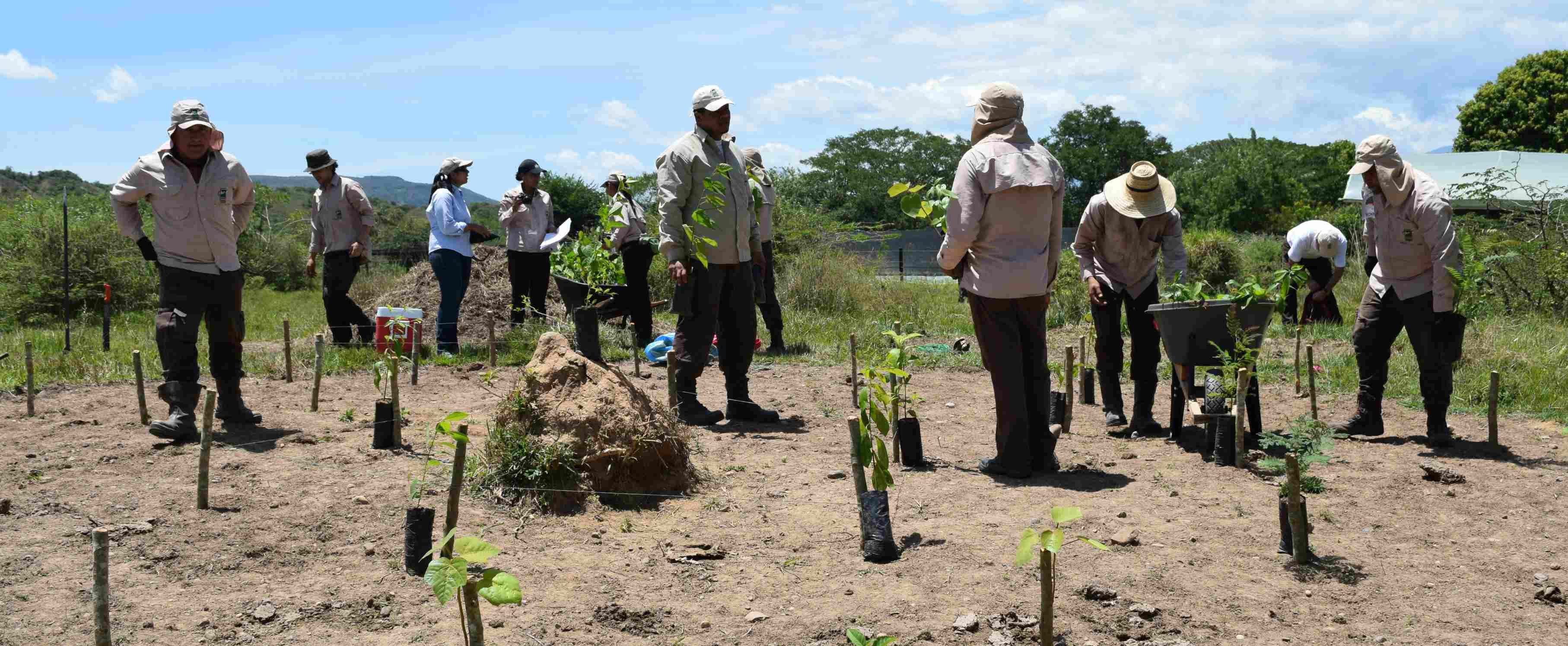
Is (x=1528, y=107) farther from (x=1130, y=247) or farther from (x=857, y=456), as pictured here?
(x=857, y=456)

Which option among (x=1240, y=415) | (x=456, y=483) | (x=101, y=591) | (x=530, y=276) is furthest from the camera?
(x=530, y=276)

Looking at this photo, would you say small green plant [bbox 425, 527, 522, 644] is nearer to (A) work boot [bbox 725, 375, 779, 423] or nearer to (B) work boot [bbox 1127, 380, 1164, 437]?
(A) work boot [bbox 725, 375, 779, 423]

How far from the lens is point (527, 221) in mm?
9367

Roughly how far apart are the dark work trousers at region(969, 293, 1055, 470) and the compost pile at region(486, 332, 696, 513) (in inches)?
56.6

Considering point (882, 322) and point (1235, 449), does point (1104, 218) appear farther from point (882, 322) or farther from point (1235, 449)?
point (882, 322)

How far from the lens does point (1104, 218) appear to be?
6.10m

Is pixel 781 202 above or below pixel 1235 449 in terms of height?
above

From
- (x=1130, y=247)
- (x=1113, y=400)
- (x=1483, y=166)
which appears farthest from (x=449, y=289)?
(x=1483, y=166)

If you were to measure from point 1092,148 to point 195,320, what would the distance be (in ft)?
135

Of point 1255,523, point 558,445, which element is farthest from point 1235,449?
point 558,445

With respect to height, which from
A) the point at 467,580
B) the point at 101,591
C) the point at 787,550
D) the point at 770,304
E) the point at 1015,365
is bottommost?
the point at 787,550

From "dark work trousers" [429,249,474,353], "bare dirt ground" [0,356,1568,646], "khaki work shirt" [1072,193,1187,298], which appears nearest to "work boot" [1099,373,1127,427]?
"bare dirt ground" [0,356,1568,646]

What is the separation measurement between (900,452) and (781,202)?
34.6 ft

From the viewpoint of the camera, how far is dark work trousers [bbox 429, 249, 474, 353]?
9.00 meters
